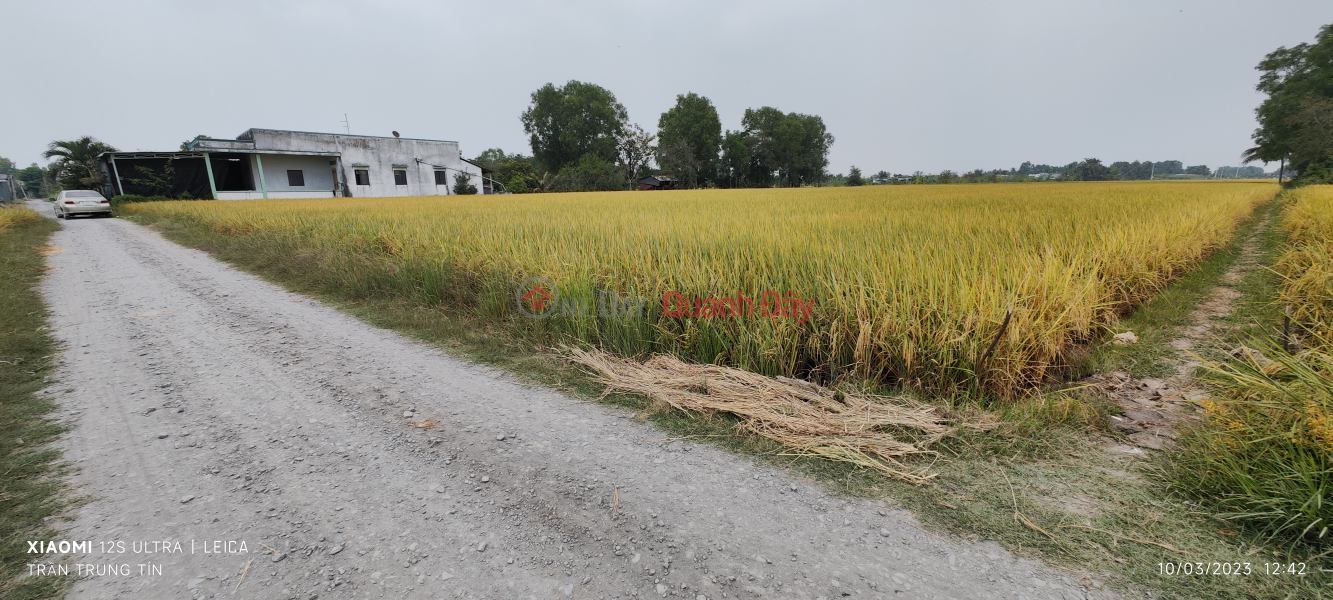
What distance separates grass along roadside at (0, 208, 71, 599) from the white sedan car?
66.0 feet

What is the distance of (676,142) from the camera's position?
181 ft

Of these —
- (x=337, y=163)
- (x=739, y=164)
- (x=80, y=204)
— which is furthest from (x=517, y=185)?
(x=739, y=164)

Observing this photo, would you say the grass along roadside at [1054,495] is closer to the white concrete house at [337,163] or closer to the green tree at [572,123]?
the white concrete house at [337,163]

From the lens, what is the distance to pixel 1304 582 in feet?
4.78

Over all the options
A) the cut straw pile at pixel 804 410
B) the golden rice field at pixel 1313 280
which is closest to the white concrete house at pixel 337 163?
the cut straw pile at pixel 804 410

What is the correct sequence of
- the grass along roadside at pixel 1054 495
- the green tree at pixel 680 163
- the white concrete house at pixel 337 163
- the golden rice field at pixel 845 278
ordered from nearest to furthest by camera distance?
the grass along roadside at pixel 1054 495 < the golden rice field at pixel 845 278 < the white concrete house at pixel 337 163 < the green tree at pixel 680 163

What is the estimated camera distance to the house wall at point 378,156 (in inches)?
1101

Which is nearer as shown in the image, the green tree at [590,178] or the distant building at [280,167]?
the distant building at [280,167]

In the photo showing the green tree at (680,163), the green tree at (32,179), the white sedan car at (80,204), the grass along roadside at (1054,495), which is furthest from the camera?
the green tree at (32,179)

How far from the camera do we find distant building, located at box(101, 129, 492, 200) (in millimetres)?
26219

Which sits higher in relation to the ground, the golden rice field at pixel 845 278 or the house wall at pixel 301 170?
the house wall at pixel 301 170

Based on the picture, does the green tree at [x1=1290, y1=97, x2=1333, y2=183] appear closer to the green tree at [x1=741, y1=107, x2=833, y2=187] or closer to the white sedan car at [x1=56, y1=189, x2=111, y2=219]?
the green tree at [x1=741, y1=107, x2=833, y2=187]

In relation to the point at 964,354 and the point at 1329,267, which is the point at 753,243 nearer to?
the point at 964,354

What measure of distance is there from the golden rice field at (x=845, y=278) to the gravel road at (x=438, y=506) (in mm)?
1106
